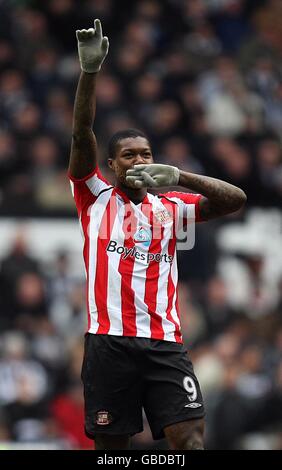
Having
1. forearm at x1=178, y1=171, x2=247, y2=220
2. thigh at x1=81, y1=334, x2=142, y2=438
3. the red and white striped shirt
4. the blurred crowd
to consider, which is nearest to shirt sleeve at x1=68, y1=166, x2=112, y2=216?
the red and white striped shirt

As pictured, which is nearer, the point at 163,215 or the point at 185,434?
the point at 185,434

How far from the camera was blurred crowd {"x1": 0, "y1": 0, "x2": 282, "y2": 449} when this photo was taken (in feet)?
33.1

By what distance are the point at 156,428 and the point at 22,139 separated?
676cm

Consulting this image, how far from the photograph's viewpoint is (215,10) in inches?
554

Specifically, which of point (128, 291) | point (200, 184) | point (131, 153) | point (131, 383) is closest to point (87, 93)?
point (131, 153)

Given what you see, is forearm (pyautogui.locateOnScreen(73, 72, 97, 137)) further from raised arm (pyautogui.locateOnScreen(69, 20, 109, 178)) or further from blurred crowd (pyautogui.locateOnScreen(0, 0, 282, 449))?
blurred crowd (pyautogui.locateOnScreen(0, 0, 282, 449))

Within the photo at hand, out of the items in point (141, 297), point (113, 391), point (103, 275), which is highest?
point (103, 275)

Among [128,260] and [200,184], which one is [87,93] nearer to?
[200,184]

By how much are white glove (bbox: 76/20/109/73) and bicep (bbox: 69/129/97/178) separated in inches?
14.1

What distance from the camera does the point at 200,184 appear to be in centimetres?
567

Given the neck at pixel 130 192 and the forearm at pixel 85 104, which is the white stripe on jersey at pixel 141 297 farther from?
the forearm at pixel 85 104

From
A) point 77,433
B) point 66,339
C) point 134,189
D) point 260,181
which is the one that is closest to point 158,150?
point 260,181

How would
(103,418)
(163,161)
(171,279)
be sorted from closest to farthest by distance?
1. (103,418)
2. (171,279)
3. (163,161)

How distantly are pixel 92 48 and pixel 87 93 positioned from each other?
0.87 feet
